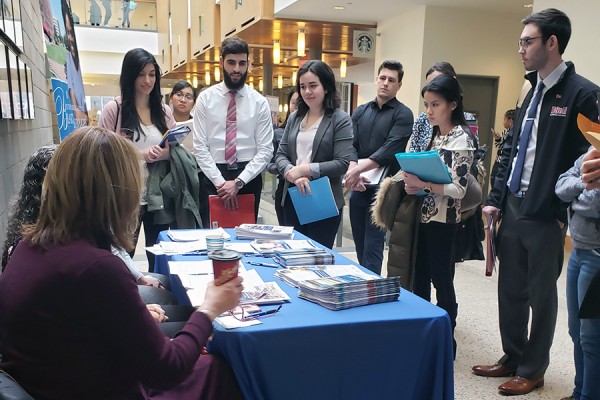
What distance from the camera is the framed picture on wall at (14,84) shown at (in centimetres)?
207

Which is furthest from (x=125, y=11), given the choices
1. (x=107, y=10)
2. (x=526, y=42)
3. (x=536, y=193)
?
(x=536, y=193)

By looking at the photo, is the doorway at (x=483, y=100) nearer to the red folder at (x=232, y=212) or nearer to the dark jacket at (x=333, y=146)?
the dark jacket at (x=333, y=146)

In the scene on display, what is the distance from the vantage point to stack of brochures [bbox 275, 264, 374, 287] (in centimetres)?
166

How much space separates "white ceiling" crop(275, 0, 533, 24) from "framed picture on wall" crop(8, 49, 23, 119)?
14.9 ft

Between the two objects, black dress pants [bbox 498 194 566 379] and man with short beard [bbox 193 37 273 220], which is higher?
man with short beard [bbox 193 37 273 220]

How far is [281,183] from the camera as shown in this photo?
3158mm

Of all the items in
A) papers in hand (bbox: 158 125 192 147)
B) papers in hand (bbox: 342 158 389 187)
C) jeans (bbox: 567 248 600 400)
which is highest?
papers in hand (bbox: 158 125 192 147)

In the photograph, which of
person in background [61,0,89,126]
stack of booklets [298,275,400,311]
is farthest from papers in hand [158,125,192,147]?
person in background [61,0,89,126]

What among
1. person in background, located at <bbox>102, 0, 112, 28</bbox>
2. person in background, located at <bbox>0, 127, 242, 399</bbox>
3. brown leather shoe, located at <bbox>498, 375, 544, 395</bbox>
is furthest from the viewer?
person in background, located at <bbox>102, 0, 112, 28</bbox>

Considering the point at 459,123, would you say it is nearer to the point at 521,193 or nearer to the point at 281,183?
the point at 521,193

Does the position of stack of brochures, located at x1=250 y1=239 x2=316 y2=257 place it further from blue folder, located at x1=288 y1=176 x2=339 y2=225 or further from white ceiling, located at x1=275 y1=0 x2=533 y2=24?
white ceiling, located at x1=275 y1=0 x2=533 y2=24

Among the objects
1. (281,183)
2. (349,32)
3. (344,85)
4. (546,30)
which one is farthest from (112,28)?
(546,30)

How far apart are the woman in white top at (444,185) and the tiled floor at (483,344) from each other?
36 centimetres

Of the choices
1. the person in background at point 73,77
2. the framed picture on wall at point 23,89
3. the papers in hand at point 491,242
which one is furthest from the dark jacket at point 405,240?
the person in background at point 73,77
